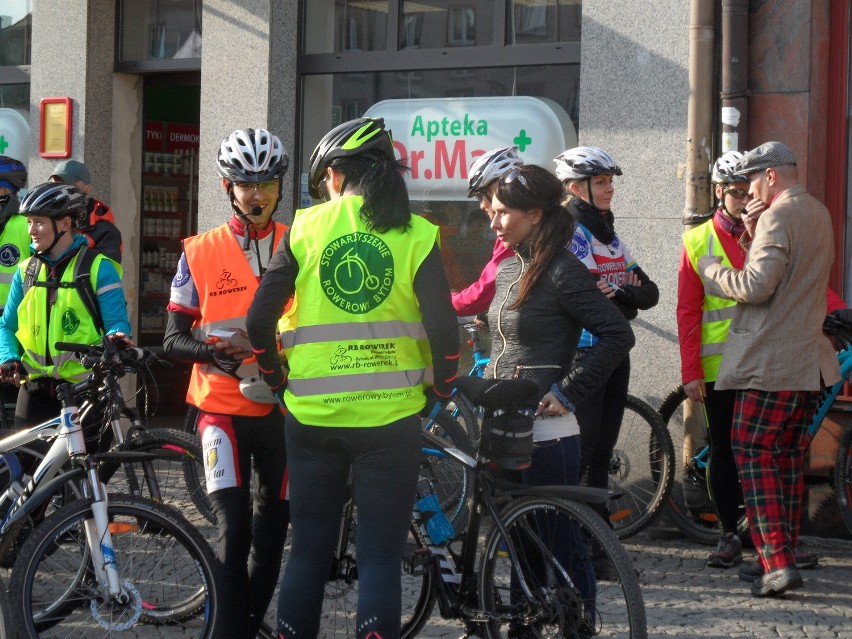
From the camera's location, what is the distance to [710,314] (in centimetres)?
675

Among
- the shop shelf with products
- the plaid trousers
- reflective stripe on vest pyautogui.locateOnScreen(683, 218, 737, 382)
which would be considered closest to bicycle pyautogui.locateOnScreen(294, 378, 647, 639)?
the plaid trousers

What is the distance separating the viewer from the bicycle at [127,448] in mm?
5418

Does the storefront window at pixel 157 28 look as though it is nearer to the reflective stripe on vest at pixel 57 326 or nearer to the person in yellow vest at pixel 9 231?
the person in yellow vest at pixel 9 231

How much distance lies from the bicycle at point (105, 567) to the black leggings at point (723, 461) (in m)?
3.05

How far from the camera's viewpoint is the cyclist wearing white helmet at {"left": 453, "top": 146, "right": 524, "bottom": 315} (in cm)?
579

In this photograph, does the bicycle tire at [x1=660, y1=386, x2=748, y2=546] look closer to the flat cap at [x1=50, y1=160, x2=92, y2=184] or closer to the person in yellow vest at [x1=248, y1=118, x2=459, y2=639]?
the person in yellow vest at [x1=248, y1=118, x2=459, y2=639]

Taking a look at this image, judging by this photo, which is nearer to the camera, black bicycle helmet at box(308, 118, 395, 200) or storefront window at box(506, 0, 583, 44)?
black bicycle helmet at box(308, 118, 395, 200)

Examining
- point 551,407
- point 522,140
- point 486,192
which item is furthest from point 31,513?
point 522,140

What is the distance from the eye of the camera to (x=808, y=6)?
7348 mm

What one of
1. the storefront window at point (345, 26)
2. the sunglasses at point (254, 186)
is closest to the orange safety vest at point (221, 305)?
the sunglasses at point (254, 186)

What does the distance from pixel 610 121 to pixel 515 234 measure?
3.39m

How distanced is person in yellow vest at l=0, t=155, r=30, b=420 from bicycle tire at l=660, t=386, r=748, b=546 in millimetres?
3840

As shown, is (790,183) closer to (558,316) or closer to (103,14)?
(558,316)

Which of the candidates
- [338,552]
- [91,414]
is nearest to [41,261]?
[91,414]
